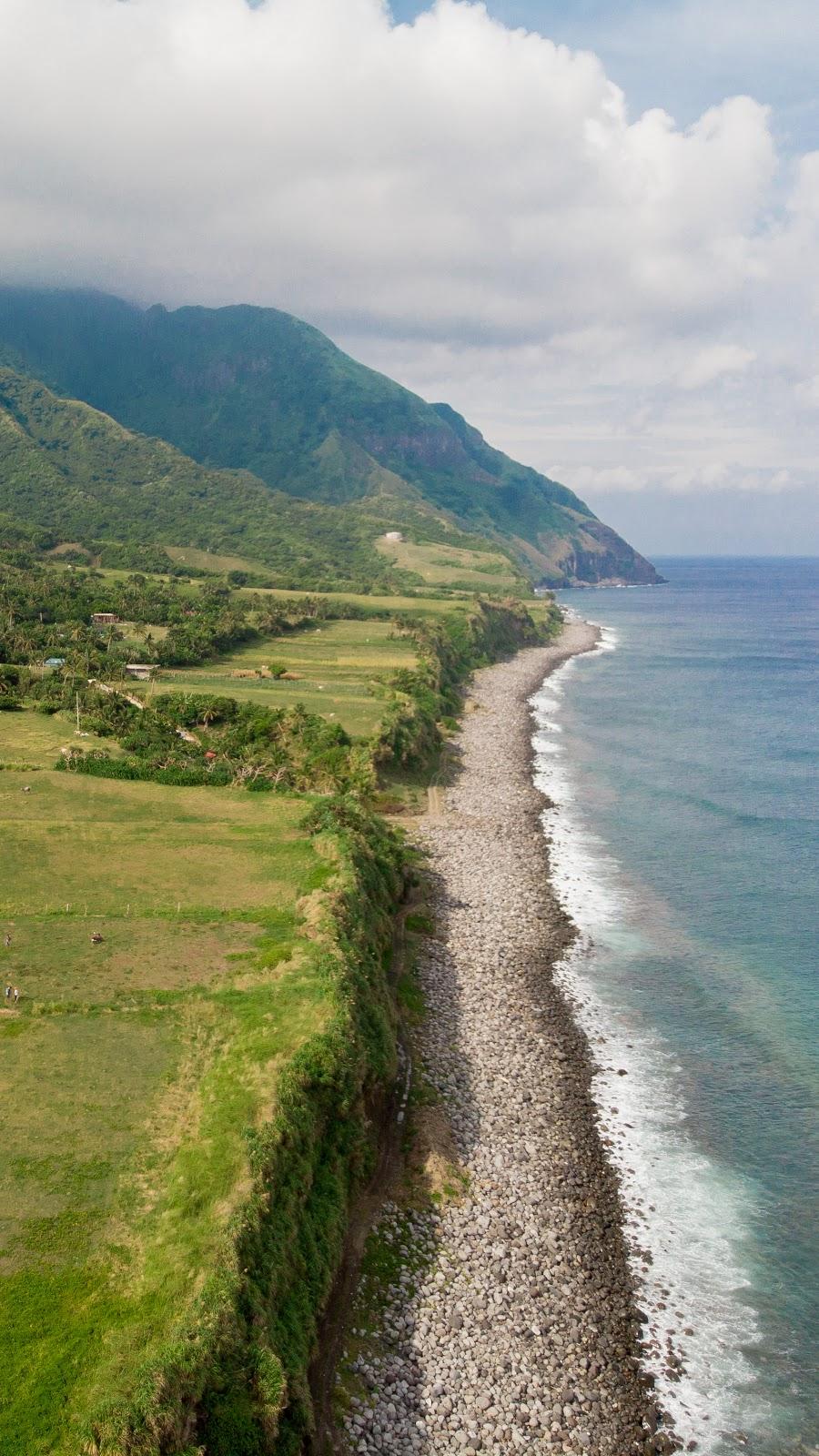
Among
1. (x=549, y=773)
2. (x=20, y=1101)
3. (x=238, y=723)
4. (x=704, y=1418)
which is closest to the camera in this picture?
(x=704, y=1418)

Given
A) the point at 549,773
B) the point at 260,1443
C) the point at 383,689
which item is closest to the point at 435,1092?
the point at 260,1443

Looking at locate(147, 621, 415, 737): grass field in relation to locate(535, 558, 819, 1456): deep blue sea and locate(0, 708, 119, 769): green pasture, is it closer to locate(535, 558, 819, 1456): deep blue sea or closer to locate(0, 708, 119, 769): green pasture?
locate(0, 708, 119, 769): green pasture

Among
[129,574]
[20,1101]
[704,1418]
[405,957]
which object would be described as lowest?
[704,1418]

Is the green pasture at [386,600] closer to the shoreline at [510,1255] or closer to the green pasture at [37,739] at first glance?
the green pasture at [37,739]

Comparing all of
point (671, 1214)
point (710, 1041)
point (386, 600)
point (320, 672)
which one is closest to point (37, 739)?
point (320, 672)

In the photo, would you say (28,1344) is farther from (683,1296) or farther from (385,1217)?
(683,1296)

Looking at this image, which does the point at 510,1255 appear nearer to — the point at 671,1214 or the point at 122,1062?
the point at 671,1214

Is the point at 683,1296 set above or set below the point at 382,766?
below

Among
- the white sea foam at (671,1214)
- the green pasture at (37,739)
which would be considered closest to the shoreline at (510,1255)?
the white sea foam at (671,1214)

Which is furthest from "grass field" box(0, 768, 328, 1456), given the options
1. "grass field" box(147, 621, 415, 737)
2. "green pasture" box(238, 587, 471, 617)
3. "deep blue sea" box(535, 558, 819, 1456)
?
"green pasture" box(238, 587, 471, 617)
